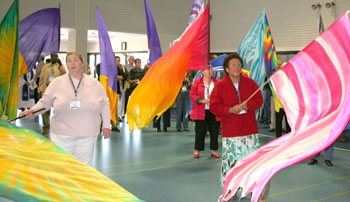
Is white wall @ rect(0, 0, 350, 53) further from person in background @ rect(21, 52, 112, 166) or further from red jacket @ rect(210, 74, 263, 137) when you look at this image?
person in background @ rect(21, 52, 112, 166)

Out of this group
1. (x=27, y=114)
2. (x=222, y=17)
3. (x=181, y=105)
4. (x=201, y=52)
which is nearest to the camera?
(x=27, y=114)

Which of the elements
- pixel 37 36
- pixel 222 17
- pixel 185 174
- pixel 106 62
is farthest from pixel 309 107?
pixel 222 17

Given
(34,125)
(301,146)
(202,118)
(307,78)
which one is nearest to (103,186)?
(301,146)

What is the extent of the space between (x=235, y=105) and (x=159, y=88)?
91 centimetres

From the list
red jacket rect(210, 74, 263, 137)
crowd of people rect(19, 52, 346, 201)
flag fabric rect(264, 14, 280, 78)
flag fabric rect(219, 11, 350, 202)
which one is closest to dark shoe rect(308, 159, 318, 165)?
flag fabric rect(264, 14, 280, 78)

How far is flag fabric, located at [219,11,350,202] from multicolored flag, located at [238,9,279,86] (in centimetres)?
312

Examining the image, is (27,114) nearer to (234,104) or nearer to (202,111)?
(234,104)

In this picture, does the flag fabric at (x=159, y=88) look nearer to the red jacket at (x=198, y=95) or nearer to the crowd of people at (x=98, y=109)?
the crowd of people at (x=98, y=109)

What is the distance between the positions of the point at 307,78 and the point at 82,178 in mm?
2145

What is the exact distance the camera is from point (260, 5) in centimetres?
1602

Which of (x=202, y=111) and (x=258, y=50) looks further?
(x=202, y=111)

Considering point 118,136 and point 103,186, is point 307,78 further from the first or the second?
point 118,136

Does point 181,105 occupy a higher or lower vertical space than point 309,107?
lower

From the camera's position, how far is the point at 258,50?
7121 millimetres
